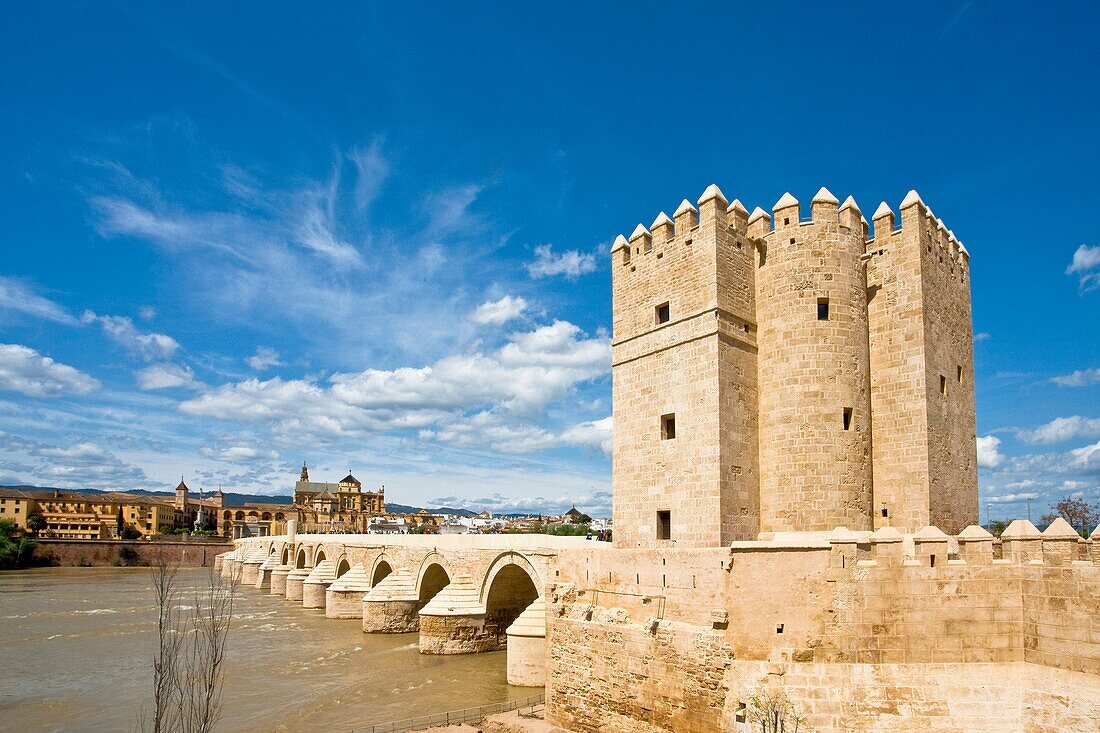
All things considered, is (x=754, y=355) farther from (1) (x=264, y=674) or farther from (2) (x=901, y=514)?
(1) (x=264, y=674)

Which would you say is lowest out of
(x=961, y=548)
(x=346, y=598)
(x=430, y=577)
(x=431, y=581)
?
(x=346, y=598)

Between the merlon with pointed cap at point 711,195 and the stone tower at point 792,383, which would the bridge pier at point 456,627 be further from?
the merlon with pointed cap at point 711,195

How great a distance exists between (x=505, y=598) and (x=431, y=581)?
636 cm

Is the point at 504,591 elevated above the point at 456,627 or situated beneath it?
elevated above

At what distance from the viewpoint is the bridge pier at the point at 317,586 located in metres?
40.2

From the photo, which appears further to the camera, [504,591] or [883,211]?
[504,591]

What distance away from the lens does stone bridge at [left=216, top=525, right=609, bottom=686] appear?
2038 cm

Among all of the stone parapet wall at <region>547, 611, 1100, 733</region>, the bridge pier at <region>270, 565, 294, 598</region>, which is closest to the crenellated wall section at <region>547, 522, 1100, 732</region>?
the stone parapet wall at <region>547, 611, 1100, 733</region>

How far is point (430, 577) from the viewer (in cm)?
3061

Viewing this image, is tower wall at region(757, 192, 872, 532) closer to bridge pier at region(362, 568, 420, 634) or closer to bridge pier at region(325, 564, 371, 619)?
bridge pier at region(362, 568, 420, 634)

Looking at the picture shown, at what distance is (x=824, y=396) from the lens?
13.3 metres

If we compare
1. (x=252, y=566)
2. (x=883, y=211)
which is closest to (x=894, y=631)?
(x=883, y=211)

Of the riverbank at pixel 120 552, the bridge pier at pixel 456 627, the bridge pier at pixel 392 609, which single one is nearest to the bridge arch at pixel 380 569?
the bridge pier at pixel 392 609

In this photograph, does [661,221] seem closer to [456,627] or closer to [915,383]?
[915,383]
